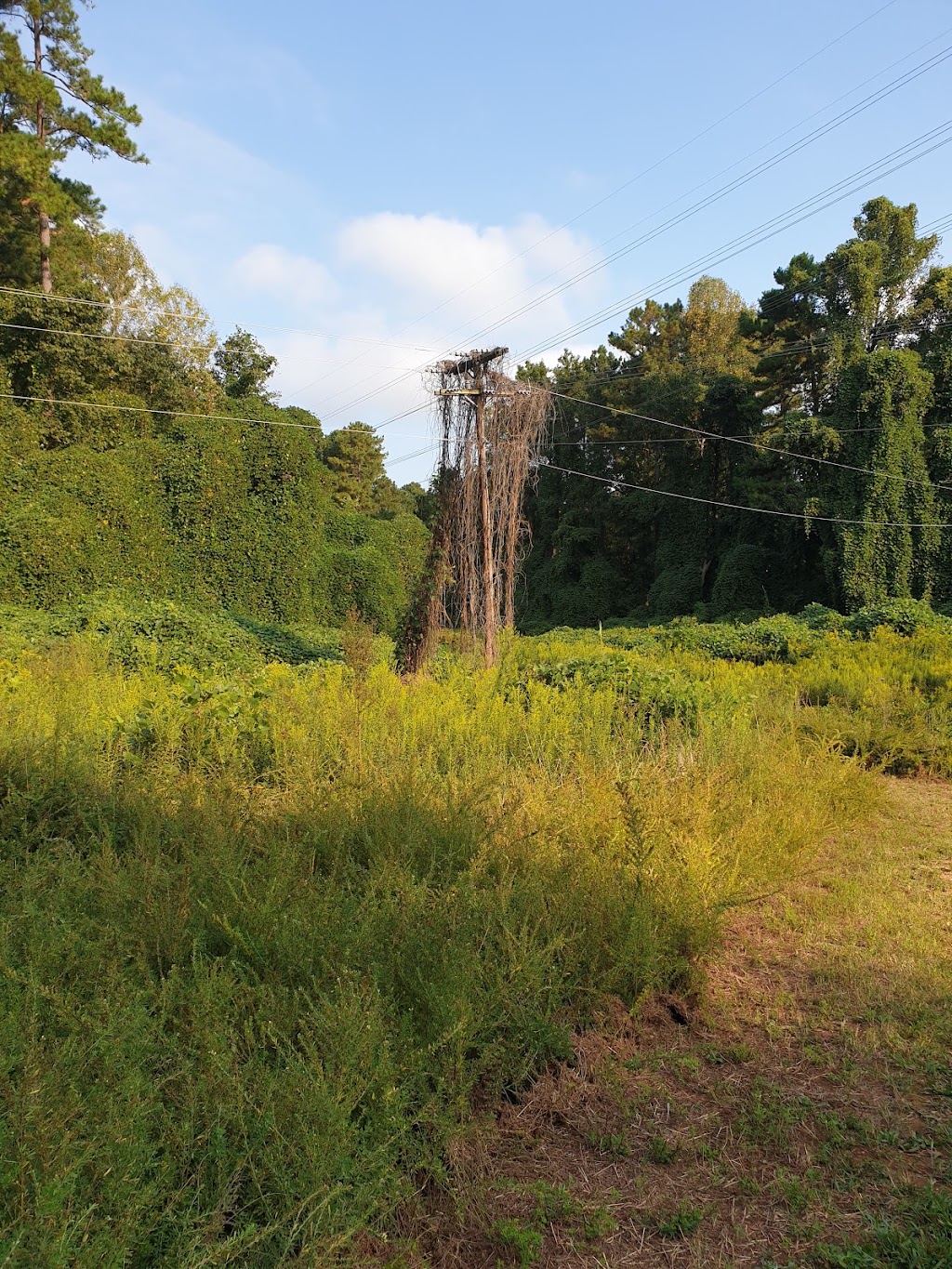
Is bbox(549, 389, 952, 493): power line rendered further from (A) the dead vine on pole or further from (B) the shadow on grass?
(A) the dead vine on pole

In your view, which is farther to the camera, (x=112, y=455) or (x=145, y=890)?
(x=112, y=455)

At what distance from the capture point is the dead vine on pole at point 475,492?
37.8 feet

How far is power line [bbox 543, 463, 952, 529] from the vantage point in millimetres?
26578

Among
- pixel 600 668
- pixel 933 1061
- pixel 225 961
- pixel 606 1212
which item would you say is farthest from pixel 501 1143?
pixel 600 668

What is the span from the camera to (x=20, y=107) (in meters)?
22.3

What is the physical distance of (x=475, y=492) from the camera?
38.0ft

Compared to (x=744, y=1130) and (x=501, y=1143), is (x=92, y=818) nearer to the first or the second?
(x=501, y=1143)

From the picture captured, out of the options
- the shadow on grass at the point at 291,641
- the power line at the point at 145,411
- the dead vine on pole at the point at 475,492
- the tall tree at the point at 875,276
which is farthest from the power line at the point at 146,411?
the tall tree at the point at 875,276

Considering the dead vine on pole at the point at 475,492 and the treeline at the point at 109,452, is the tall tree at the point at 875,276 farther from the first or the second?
the dead vine on pole at the point at 475,492

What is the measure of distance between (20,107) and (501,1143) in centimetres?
2856

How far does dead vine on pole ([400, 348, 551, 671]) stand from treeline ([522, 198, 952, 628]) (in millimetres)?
18781

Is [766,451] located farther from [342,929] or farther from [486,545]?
[342,929]

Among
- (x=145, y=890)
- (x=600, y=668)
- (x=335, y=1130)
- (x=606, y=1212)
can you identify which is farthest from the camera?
(x=600, y=668)

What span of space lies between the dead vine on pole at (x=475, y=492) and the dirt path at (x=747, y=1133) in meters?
8.00
